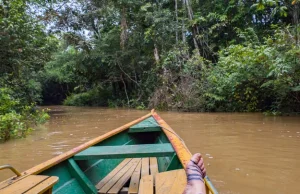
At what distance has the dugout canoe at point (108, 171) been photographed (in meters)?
1.73

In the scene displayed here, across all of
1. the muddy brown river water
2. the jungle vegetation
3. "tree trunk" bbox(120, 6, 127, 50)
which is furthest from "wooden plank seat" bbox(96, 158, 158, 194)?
"tree trunk" bbox(120, 6, 127, 50)

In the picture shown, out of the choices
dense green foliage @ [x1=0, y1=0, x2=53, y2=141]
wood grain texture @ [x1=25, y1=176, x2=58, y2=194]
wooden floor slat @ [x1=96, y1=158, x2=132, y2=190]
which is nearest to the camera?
wood grain texture @ [x1=25, y1=176, x2=58, y2=194]

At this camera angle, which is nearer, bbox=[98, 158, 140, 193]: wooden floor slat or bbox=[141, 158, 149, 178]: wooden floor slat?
bbox=[98, 158, 140, 193]: wooden floor slat

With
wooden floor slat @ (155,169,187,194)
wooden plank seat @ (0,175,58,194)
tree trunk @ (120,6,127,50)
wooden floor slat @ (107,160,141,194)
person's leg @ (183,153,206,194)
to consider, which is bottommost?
wooden floor slat @ (107,160,141,194)

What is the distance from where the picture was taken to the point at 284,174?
11.8ft

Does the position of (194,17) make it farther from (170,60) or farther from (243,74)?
(243,74)

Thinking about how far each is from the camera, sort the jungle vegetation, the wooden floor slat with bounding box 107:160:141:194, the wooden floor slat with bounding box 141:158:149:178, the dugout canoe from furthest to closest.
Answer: the jungle vegetation
the wooden floor slat with bounding box 141:158:149:178
the wooden floor slat with bounding box 107:160:141:194
the dugout canoe

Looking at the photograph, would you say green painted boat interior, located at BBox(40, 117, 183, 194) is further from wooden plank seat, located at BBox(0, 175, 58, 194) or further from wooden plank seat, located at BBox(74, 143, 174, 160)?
wooden plank seat, located at BBox(0, 175, 58, 194)

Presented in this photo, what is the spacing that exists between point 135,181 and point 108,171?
52cm

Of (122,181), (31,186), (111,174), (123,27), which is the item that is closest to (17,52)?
Result: (111,174)

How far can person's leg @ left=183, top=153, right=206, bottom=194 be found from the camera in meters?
1.28

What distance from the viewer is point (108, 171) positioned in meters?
3.25

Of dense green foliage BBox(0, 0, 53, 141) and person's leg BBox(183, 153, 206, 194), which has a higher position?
dense green foliage BBox(0, 0, 53, 141)

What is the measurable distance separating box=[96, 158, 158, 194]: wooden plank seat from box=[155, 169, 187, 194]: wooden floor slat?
0.64 feet
